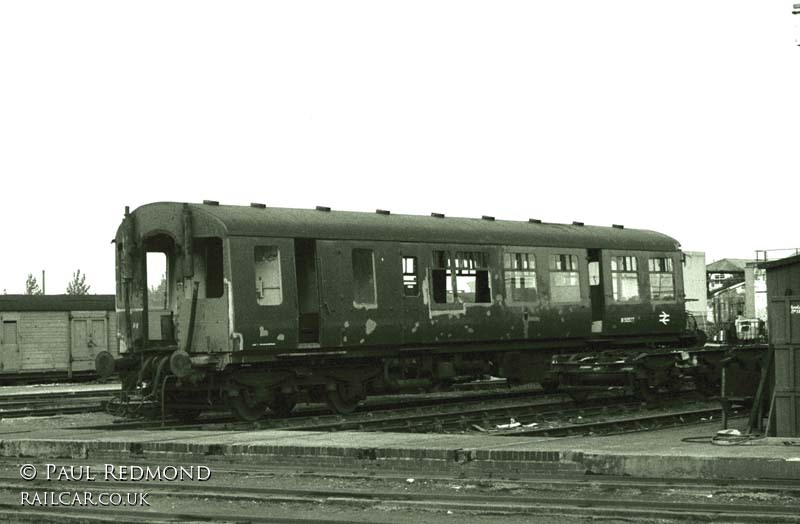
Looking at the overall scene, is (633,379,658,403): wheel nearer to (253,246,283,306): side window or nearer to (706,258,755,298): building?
(253,246,283,306): side window

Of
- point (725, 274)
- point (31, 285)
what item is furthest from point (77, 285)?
point (725, 274)

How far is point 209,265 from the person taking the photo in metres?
19.2

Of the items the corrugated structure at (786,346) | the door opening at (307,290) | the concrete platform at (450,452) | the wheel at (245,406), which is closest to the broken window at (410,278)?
the door opening at (307,290)

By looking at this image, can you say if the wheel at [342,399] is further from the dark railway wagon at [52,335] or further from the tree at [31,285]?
the tree at [31,285]

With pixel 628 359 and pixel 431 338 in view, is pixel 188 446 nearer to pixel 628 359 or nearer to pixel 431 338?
pixel 431 338

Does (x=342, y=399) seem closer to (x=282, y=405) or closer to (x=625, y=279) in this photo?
(x=282, y=405)

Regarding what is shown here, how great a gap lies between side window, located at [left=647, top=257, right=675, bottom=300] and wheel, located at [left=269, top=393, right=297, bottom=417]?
362 inches

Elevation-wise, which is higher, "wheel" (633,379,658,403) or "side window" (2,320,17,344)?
"side window" (2,320,17,344)

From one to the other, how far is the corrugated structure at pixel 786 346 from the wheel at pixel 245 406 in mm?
8213

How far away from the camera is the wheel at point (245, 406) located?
1877 centimetres

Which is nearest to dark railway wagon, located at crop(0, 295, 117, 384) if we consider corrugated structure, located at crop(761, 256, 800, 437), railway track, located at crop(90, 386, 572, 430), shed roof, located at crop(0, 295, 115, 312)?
shed roof, located at crop(0, 295, 115, 312)

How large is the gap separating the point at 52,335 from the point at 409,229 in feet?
60.8

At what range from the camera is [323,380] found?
19797mm

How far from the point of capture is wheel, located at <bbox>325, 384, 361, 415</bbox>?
66.0 ft
